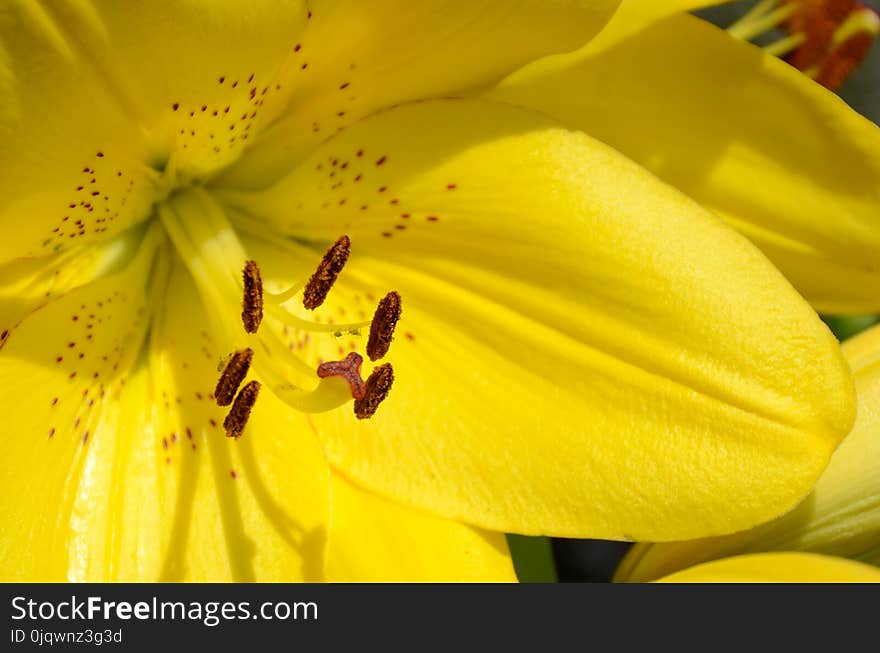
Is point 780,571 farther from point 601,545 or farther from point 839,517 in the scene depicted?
point 601,545

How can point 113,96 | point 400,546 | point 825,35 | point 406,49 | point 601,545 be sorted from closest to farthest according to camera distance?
point 113,96, point 406,49, point 400,546, point 825,35, point 601,545

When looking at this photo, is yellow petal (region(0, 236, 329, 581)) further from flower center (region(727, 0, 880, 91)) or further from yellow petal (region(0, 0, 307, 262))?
flower center (region(727, 0, 880, 91))

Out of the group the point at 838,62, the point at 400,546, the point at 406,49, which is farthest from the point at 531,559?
the point at 838,62

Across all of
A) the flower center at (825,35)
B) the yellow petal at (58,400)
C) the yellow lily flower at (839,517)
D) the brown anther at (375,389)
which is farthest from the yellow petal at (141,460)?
the flower center at (825,35)

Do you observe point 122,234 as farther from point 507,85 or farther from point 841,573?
point 841,573

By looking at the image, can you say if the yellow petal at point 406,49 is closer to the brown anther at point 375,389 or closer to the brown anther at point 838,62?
the brown anther at point 375,389
